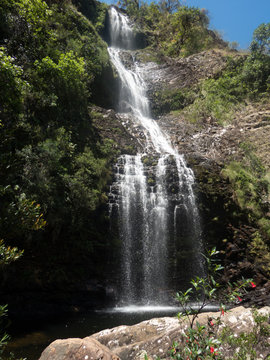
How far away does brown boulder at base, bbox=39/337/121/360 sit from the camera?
336cm

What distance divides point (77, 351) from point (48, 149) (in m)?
7.66

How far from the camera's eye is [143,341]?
4547mm

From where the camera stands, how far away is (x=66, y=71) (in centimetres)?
1269

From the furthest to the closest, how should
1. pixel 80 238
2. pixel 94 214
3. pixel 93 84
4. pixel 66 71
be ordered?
1. pixel 93 84
2. pixel 66 71
3. pixel 94 214
4. pixel 80 238

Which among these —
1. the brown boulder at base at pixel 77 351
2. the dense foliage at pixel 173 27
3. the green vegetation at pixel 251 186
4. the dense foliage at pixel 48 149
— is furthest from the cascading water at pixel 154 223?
the dense foliage at pixel 173 27

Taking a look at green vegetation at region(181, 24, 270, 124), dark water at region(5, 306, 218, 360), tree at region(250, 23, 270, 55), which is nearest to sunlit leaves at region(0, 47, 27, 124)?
dark water at region(5, 306, 218, 360)

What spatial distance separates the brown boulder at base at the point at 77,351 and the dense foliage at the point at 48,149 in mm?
3668

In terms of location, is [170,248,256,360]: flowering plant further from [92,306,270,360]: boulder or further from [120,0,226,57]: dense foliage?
[120,0,226,57]: dense foliage

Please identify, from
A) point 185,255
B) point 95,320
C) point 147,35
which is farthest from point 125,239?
point 147,35

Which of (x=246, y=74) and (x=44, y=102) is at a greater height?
(x=246, y=74)

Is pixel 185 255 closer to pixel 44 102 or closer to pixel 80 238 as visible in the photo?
pixel 80 238

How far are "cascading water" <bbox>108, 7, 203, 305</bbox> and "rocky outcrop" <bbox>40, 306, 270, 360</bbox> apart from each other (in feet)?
19.4

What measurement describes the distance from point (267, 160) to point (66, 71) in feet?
40.3

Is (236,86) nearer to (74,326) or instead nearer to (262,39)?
(262,39)
